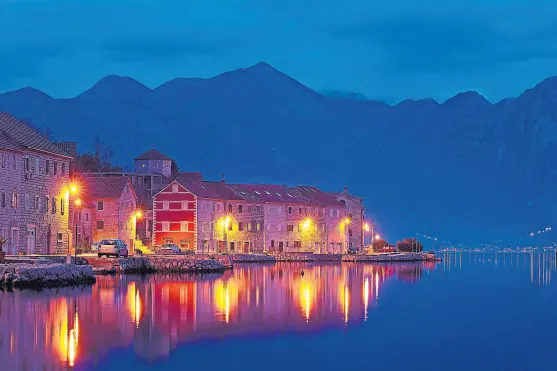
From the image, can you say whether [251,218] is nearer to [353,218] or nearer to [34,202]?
[353,218]

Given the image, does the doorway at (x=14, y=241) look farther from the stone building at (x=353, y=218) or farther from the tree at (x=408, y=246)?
the tree at (x=408, y=246)

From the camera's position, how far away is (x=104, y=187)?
102938 mm

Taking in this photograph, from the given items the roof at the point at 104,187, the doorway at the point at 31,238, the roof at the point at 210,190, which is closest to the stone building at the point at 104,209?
the roof at the point at 104,187

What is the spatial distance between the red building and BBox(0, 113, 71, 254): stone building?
3518 centimetres

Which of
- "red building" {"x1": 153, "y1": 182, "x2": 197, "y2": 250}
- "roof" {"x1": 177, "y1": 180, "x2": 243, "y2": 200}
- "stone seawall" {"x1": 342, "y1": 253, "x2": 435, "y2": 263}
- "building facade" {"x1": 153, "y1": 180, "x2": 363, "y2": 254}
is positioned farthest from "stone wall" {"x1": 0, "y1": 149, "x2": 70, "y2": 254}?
"stone seawall" {"x1": 342, "y1": 253, "x2": 435, "y2": 263}

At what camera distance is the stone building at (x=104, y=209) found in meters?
101

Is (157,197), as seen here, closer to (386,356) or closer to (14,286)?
(14,286)

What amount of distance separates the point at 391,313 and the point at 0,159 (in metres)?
37.1

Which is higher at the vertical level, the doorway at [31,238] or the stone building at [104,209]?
the stone building at [104,209]

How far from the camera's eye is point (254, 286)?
191 feet

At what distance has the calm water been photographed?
87.7 ft

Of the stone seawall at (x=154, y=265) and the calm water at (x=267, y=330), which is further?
the stone seawall at (x=154, y=265)

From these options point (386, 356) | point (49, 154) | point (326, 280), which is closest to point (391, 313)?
point (386, 356)

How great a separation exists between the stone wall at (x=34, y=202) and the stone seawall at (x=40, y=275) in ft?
46.9
